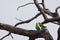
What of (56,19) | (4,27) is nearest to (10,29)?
(4,27)

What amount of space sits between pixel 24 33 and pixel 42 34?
5cm

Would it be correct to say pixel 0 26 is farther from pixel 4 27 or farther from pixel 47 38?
pixel 47 38

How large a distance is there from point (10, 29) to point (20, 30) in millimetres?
27

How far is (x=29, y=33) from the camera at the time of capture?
1.34 ft

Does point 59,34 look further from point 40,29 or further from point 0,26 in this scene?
point 0,26

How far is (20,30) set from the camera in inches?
15.9

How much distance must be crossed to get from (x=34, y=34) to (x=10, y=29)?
0.07m

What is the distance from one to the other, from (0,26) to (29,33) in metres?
0.08

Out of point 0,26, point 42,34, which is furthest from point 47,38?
point 0,26

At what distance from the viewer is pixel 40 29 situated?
43 cm

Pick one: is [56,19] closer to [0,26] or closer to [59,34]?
[59,34]

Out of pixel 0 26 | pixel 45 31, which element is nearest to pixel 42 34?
pixel 45 31

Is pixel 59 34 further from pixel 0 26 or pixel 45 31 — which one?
pixel 0 26

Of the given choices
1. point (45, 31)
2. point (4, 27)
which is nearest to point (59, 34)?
point (45, 31)
